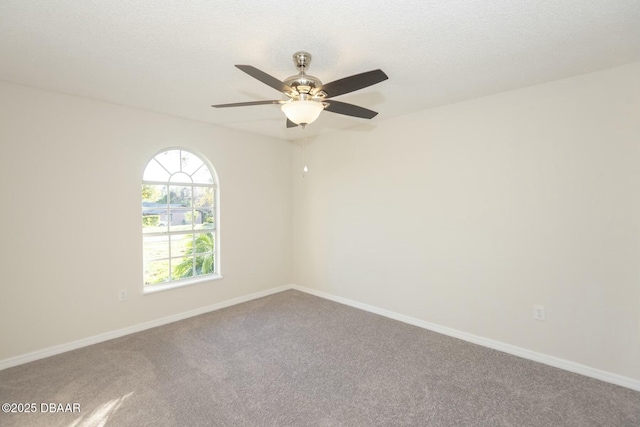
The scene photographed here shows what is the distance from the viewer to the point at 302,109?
1873 mm

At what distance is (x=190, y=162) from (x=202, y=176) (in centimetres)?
23

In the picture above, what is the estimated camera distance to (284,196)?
4.85 meters

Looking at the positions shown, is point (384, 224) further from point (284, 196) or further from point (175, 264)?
point (175, 264)

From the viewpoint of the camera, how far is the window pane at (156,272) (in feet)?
11.6

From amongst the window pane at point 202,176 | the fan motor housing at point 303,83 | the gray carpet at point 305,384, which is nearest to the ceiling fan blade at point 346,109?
the fan motor housing at point 303,83

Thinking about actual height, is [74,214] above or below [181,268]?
above

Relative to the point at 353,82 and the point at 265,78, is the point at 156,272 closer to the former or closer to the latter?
the point at 265,78

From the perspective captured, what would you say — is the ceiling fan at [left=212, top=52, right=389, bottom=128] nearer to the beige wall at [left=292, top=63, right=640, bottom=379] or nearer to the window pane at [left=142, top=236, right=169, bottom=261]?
the beige wall at [left=292, top=63, right=640, bottom=379]

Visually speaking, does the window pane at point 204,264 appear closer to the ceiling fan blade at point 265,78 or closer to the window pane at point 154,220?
the window pane at point 154,220

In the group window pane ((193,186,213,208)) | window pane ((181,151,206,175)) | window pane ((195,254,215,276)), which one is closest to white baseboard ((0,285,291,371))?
window pane ((195,254,215,276))

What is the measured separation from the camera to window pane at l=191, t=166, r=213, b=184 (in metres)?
3.90

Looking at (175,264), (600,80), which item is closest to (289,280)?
(175,264)

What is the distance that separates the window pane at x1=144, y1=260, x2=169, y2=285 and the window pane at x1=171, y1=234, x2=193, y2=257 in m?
0.17

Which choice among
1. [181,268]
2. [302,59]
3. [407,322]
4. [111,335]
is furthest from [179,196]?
[407,322]
